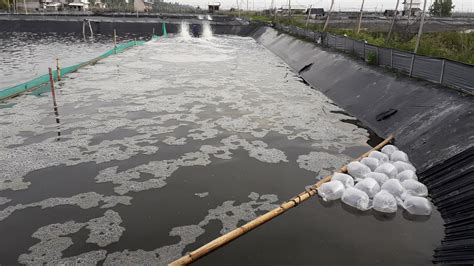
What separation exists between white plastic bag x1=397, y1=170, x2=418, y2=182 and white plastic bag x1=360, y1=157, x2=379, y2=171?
31.8 inches

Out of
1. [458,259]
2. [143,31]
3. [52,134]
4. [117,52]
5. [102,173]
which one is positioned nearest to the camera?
[458,259]

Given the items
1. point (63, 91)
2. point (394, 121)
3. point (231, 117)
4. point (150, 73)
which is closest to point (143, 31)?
point (150, 73)

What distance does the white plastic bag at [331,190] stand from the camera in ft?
28.3

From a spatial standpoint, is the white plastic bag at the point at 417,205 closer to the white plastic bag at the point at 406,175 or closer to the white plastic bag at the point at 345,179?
the white plastic bag at the point at 406,175

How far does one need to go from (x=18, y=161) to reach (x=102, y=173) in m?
2.99

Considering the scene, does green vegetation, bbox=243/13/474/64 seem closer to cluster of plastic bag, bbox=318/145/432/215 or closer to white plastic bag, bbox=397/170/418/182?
white plastic bag, bbox=397/170/418/182

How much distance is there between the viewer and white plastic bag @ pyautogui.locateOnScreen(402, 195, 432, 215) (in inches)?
311

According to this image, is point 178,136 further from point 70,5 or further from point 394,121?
point 70,5

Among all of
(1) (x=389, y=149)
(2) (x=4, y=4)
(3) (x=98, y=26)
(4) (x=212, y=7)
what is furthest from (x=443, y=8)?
(2) (x=4, y=4)

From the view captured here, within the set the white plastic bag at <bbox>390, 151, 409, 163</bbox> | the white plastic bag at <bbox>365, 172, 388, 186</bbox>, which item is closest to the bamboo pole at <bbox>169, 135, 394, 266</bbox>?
the white plastic bag at <bbox>365, 172, 388, 186</bbox>

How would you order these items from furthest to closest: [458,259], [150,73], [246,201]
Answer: [150,73]
[246,201]
[458,259]

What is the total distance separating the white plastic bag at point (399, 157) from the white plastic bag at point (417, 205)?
7.21ft

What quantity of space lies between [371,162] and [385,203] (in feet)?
6.91

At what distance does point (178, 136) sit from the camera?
12992 mm
